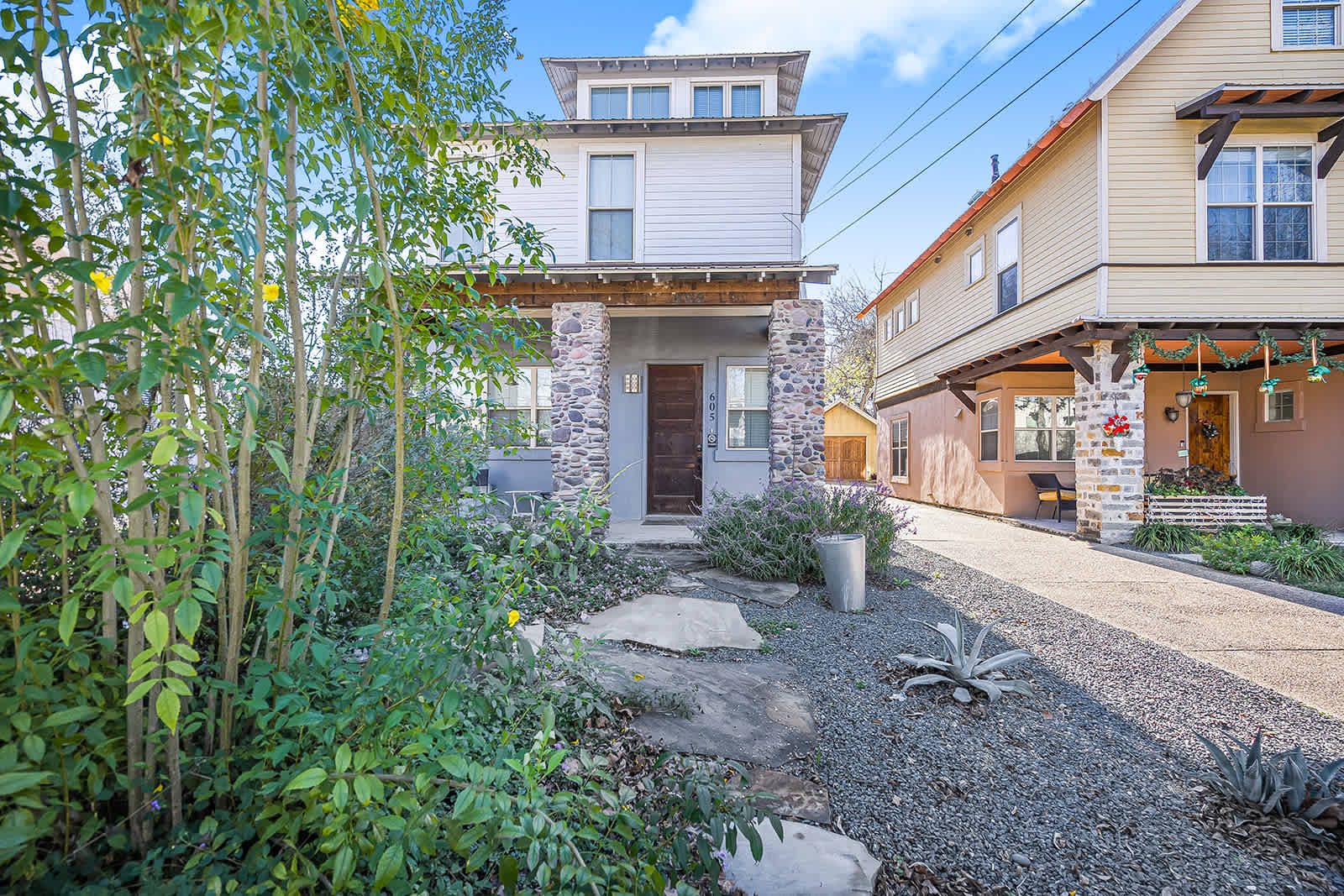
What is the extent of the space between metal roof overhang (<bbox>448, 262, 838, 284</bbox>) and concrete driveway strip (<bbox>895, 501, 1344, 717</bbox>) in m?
3.50

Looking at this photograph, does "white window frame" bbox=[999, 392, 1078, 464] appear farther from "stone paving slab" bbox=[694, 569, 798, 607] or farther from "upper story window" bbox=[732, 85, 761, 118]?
"stone paving slab" bbox=[694, 569, 798, 607]

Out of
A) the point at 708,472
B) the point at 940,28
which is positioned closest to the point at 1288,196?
the point at 940,28

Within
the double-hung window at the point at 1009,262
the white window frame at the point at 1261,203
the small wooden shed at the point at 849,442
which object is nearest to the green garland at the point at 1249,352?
the white window frame at the point at 1261,203

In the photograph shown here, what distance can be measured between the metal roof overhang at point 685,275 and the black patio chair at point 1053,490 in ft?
19.3

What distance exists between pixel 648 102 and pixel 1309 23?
8.36m

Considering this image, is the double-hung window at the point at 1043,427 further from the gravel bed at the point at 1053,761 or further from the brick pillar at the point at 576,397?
the brick pillar at the point at 576,397

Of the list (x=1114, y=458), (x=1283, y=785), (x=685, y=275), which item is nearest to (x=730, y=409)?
(x=685, y=275)

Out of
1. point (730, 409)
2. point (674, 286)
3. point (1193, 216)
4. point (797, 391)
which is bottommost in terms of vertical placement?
point (730, 409)

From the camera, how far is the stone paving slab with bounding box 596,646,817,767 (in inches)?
88.0

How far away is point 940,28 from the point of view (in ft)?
35.7

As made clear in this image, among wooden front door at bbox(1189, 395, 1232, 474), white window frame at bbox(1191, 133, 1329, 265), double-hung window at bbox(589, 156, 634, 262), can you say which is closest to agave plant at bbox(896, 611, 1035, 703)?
double-hung window at bbox(589, 156, 634, 262)

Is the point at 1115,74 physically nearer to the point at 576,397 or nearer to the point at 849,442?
the point at 576,397

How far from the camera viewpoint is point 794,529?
5023 millimetres

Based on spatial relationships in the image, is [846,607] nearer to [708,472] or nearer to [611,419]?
[708,472]
